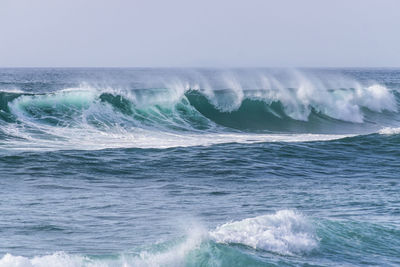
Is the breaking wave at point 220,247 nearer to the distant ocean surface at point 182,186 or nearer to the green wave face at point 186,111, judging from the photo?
the distant ocean surface at point 182,186

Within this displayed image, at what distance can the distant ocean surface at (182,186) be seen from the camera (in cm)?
927

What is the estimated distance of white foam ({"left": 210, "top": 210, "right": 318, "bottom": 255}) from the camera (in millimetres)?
9375

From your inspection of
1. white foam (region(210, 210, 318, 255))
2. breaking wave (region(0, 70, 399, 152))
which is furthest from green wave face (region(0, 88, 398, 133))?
white foam (region(210, 210, 318, 255))

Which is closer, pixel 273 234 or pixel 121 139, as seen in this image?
pixel 273 234

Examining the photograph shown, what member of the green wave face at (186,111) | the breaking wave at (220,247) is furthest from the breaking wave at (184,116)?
the breaking wave at (220,247)

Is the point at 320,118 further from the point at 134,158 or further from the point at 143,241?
the point at 143,241

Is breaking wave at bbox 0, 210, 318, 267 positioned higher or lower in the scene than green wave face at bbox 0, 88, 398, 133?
lower

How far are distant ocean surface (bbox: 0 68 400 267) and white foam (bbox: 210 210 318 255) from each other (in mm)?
21

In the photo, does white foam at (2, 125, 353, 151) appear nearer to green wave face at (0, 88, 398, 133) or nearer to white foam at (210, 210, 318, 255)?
green wave face at (0, 88, 398, 133)

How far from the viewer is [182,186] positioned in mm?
14383

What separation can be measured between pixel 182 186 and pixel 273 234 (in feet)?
16.3

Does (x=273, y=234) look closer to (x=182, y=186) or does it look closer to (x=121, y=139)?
(x=182, y=186)

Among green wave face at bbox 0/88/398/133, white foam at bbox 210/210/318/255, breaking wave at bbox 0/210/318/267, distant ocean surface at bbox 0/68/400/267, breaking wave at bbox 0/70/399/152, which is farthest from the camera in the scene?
green wave face at bbox 0/88/398/133

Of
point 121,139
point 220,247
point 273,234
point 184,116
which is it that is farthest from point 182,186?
point 184,116
